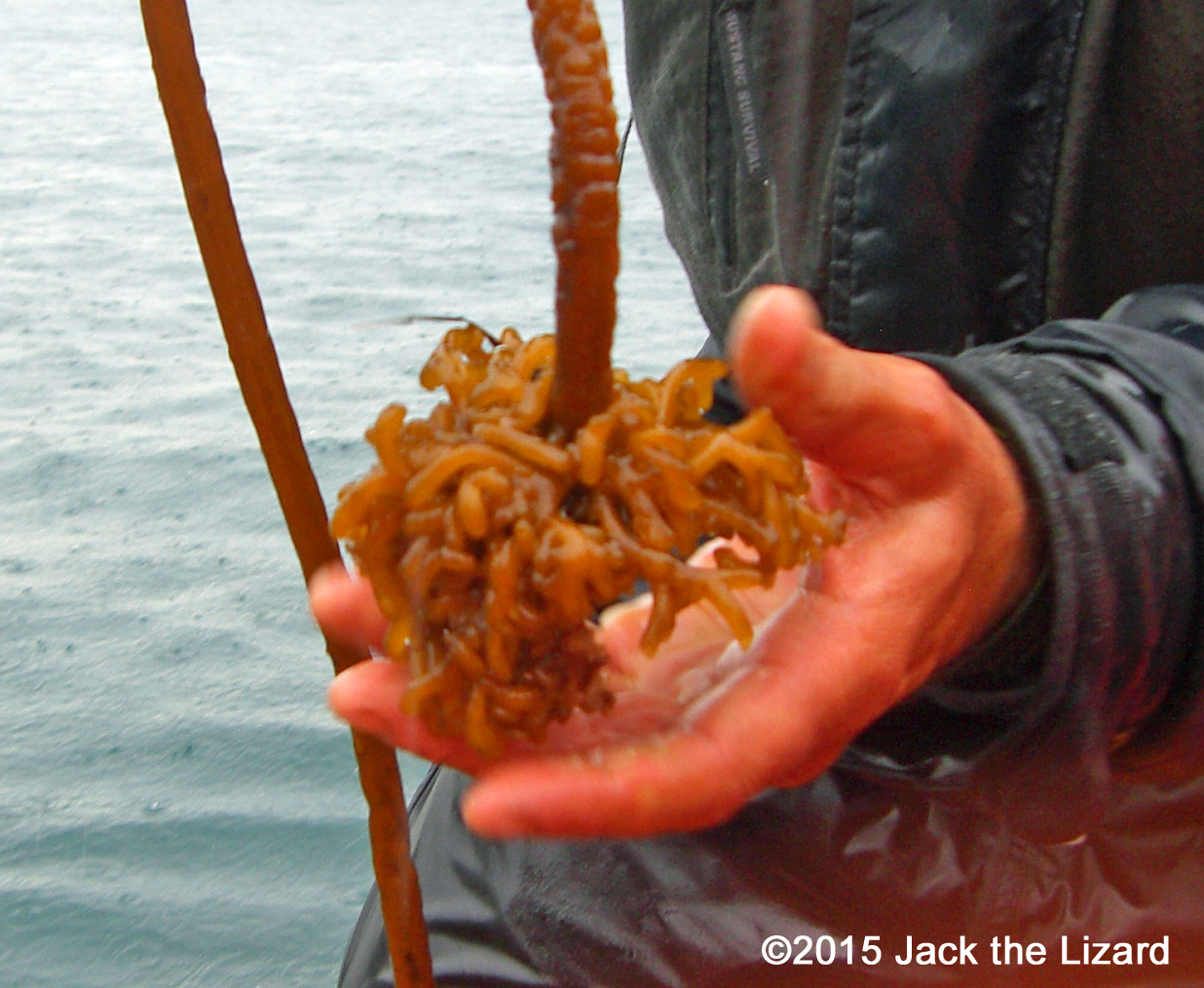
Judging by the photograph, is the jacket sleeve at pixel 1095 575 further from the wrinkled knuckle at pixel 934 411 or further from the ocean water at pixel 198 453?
the ocean water at pixel 198 453

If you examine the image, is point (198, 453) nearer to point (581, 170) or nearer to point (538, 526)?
point (538, 526)

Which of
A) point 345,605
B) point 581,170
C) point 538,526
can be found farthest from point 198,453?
point 581,170

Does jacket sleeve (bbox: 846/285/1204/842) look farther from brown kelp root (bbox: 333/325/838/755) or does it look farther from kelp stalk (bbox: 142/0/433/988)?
A: kelp stalk (bbox: 142/0/433/988)

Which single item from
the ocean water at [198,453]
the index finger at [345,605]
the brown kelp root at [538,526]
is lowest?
the ocean water at [198,453]

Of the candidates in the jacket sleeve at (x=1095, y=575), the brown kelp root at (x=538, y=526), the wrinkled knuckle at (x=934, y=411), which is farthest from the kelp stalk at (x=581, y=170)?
the jacket sleeve at (x=1095, y=575)

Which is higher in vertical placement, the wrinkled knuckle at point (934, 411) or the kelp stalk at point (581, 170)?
the kelp stalk at point (581, 170)

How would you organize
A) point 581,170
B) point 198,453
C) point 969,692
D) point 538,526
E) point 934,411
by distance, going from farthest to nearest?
point 198,453, point 969,692, point 934,411, point 538,526, point 581,170

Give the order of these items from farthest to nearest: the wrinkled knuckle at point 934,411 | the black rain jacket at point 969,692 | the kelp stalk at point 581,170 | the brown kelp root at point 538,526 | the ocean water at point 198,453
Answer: the ocean water at point 198,453 → the black rain jacket at point 969,692 → the wrinkled knuckle at point 934,411 → the brown kelp root at point 538,526 → the kelp stalk at point 581,170

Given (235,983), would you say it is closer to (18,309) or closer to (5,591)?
(5,591)
